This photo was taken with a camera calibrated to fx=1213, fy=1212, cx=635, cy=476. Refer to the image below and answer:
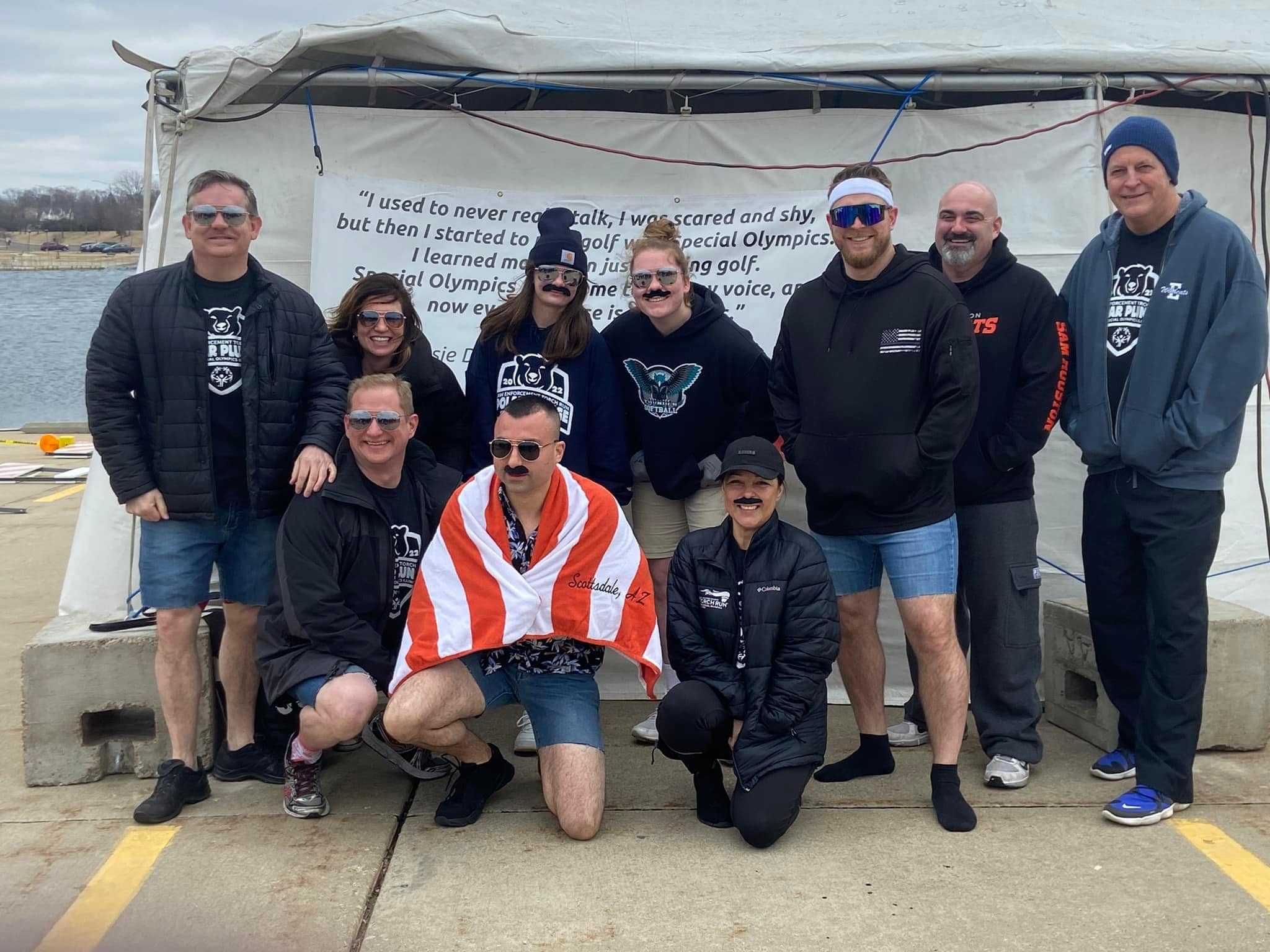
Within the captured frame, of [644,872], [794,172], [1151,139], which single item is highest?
[794,172]

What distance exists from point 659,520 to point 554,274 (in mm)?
1030

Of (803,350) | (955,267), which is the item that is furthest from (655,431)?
(955,267)

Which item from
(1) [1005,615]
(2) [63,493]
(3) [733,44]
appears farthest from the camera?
(2) [63,493]

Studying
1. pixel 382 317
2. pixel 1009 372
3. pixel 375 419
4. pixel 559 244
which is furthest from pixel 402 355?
pixel 1009 372

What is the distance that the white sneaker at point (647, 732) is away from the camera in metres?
4.74

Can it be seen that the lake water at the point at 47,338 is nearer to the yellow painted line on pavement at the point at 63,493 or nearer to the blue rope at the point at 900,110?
the yellow painted line on pavement at the point at 63,493

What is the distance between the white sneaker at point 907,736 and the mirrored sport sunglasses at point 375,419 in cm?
219

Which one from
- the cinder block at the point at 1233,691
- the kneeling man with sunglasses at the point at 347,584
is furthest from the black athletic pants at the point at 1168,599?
the kneeling man with sunglasses at the point at 347,584

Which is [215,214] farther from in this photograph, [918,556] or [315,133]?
[918,556]

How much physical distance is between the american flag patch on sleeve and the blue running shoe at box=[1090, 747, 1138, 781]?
1.64 meters

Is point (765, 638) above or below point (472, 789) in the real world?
above

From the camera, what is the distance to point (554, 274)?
4.23 m

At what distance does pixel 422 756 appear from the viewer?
4.30 m

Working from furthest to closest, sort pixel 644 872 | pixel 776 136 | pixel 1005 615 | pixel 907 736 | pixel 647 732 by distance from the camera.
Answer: pixel 776 136 → pixel 647 732 → pixel 907 736 → pixel 1005 615 → pixel 644 872
